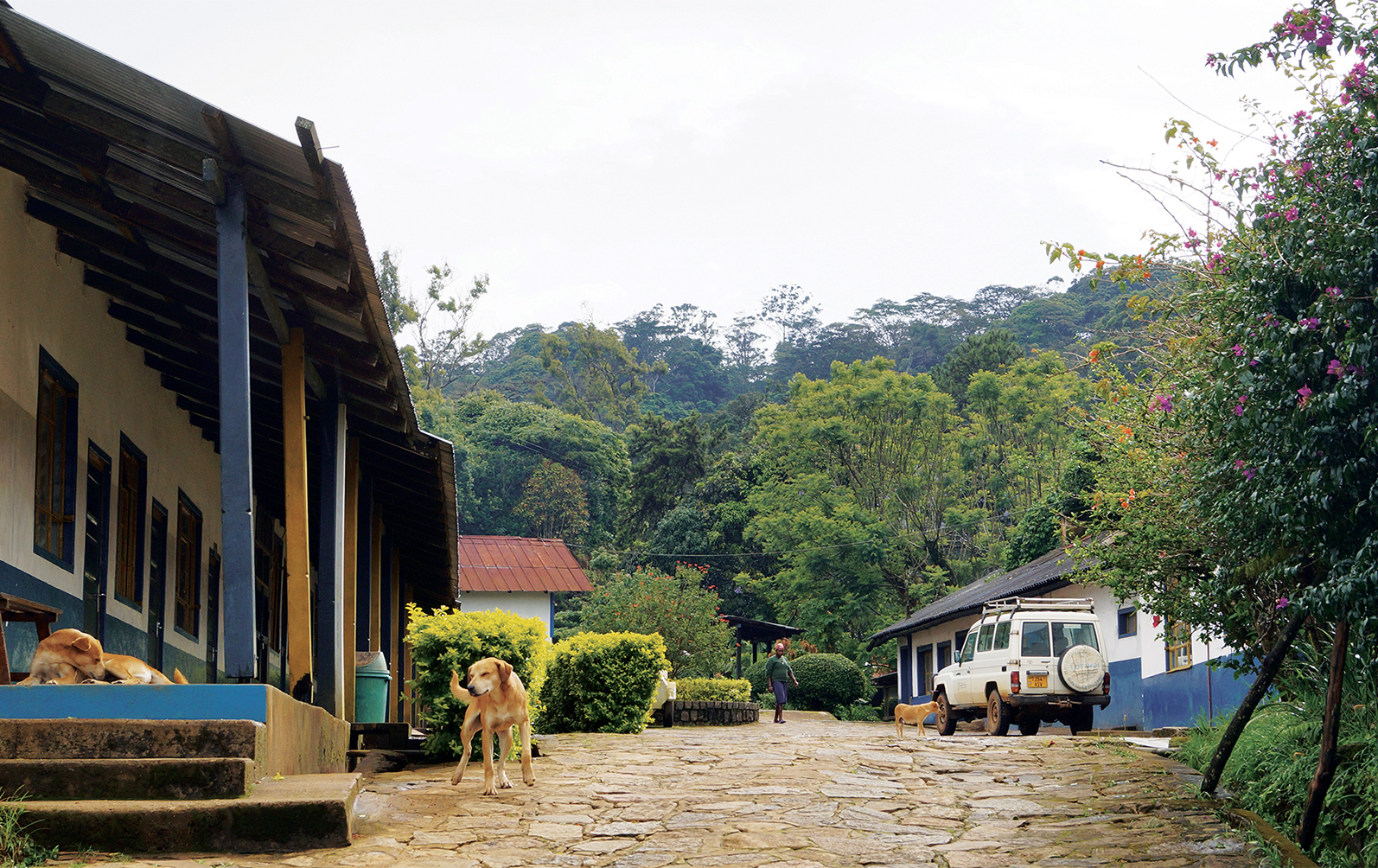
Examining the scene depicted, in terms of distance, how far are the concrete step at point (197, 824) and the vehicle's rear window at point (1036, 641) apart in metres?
14.3

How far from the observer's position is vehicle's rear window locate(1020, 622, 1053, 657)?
18.6m

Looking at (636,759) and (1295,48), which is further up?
(1295,48)

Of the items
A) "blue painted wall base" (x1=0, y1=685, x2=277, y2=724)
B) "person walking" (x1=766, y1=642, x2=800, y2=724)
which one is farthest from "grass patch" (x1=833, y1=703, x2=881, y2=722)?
"blue painted wall base" (x1=0, y1=685, x2=277, y2=724)

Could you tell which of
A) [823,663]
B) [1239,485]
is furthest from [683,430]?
[1239,485]

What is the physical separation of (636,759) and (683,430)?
44.7m

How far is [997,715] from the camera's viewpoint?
1848cm

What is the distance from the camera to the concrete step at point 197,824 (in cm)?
531

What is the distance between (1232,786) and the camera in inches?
339

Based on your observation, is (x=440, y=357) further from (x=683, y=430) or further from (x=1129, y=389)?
(x=1129, y=389)

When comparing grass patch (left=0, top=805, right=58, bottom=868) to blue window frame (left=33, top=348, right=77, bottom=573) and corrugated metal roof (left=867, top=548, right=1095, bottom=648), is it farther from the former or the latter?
corrugated metal roof (left=867, top=548, right=1095, bottom=648)

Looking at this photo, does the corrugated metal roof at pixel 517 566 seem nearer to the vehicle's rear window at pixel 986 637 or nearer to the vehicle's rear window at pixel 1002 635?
the vehicle's rear window at pixel 986 637

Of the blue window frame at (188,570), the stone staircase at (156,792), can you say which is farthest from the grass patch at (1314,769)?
the blue window frame at (188,570)

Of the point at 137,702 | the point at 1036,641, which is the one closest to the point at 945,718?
the point at 1036,641

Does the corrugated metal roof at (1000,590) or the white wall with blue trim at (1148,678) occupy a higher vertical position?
the corrugated metal roof at (1000,590)
